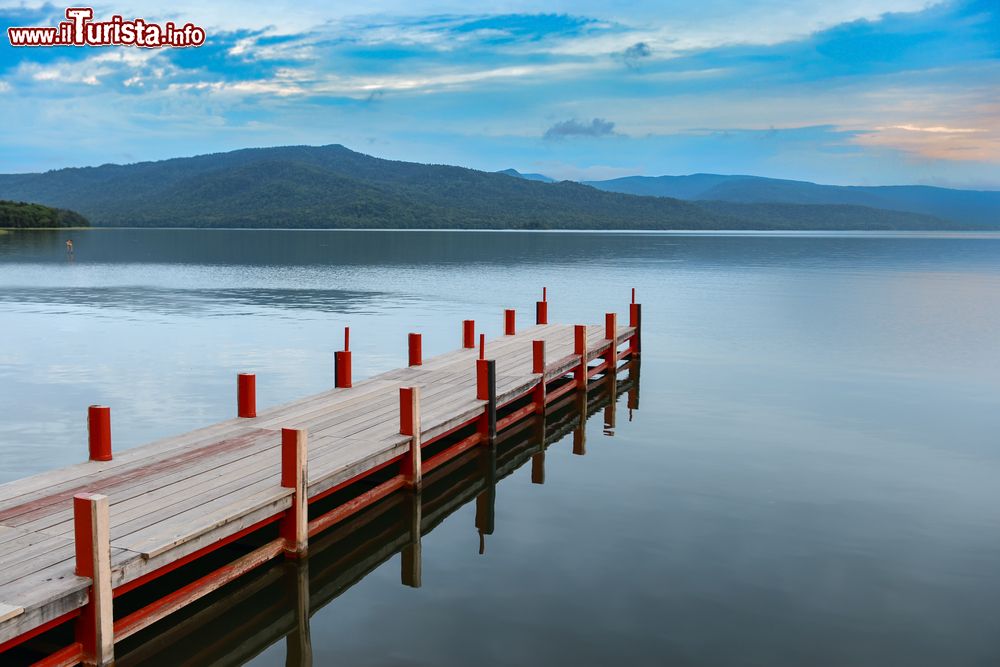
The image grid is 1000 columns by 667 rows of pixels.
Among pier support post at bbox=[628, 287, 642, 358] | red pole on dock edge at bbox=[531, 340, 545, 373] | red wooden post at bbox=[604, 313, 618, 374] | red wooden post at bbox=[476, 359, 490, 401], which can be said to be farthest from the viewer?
pier support post at bbox=[628, 287, 642, 358]

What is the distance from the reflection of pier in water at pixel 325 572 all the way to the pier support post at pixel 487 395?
0.33 meters

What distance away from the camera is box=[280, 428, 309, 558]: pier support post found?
981cm

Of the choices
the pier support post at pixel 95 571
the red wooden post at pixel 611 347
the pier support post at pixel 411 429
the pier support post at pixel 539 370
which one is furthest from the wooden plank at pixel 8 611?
the red wooden post at pixel 611 347

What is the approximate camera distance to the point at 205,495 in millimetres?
9734

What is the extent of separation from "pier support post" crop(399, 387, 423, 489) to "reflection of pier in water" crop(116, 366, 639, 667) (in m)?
0.27

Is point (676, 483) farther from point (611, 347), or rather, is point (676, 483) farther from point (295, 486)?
point (611, 347)

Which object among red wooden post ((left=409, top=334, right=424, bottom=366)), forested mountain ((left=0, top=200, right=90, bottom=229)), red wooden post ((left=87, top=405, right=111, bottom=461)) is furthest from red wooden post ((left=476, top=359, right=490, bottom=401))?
forested mountain ((left=0, top=200, right=90, bottom=229))

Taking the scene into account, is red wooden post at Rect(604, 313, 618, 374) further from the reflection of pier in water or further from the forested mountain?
the forested mountain

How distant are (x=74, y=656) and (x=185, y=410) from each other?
11.2 m

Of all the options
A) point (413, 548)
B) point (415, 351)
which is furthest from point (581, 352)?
point (413, 548)

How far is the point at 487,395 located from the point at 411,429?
3198 millimetres

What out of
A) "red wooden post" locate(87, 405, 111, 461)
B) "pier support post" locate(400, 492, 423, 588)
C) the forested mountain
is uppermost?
the forested mountain

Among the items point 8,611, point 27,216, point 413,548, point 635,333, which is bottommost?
point 413,548

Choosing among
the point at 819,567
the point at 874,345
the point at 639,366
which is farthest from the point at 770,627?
the point at 874,345
